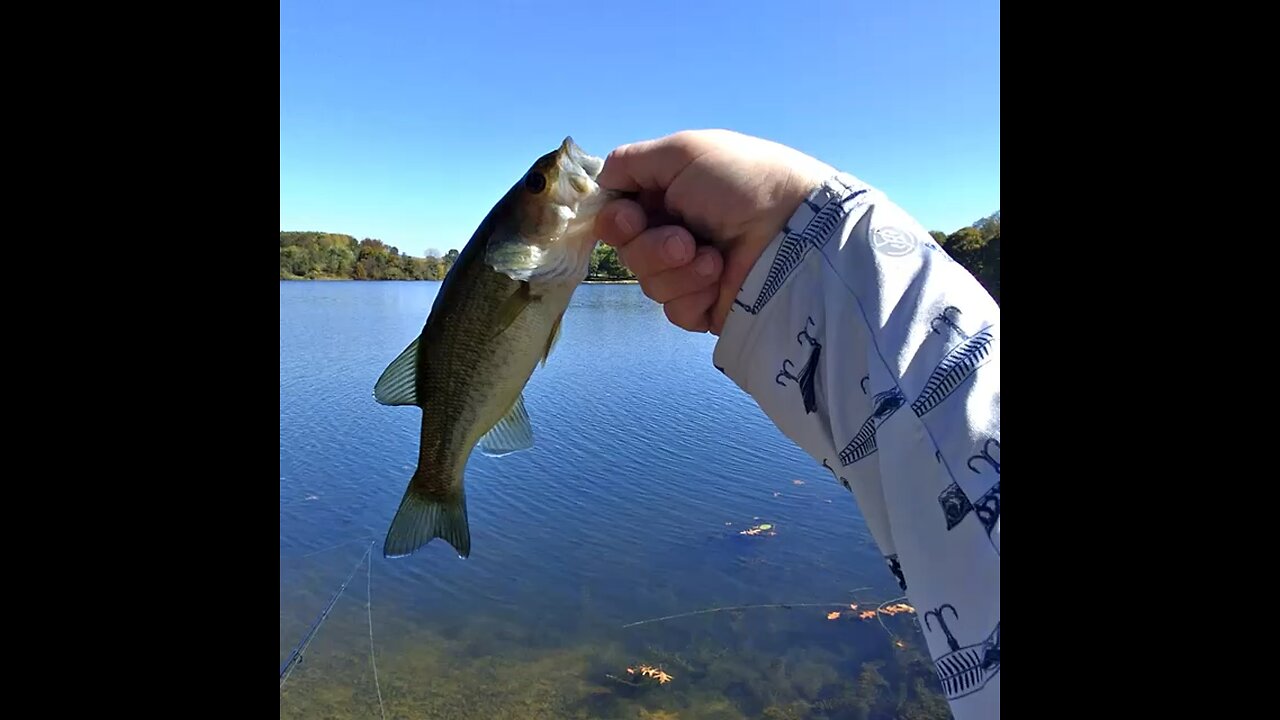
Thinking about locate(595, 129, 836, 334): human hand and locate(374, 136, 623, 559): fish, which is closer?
locate(595, 129, 836, 334): human hand

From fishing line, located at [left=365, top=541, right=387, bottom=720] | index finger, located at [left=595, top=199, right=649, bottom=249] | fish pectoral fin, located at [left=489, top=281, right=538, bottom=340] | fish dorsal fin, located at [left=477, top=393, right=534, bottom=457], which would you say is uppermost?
index finger, located at [left=595, top=199, right=649, bottom=249]

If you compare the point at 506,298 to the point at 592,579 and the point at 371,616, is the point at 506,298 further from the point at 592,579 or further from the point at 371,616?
the point at 371,616

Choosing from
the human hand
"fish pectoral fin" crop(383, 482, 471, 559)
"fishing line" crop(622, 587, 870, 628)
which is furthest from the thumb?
"fishing line" crop(622, 587, 870, 628)

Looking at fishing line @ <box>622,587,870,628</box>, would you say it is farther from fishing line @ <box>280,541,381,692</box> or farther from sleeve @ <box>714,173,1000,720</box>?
sleeve @ <box>714,173,1000,720</box>

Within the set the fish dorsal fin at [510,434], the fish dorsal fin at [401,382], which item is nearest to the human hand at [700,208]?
the fish dorsal fin at [510,434]

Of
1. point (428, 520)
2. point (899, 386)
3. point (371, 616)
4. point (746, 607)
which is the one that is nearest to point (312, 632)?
point (371, 616)
